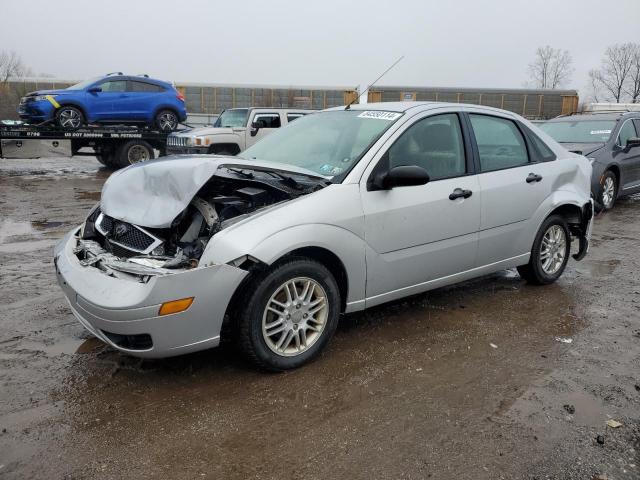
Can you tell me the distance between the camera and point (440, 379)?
3.42 meters

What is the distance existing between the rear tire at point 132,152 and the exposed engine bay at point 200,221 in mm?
11894

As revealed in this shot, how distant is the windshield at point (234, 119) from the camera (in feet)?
45.0

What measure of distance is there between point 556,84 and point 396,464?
256 feet

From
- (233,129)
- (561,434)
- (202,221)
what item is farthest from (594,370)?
(233,129)

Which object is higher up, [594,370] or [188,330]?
[188,330]

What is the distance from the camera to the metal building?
1503 inches

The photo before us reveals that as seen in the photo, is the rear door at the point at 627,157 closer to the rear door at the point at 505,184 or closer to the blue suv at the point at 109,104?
the rear door at the point at 505,184

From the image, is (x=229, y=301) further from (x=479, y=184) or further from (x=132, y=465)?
(x=479, y=184)

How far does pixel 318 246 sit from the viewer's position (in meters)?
3.37

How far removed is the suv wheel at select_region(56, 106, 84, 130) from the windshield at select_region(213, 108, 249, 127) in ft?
11.5

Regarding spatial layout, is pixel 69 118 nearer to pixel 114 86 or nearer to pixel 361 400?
pixel 114 86

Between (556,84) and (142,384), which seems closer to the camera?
(142,384)

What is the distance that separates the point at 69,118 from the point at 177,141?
283cm

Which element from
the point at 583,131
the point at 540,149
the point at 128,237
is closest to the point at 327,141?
the point at 128,237
